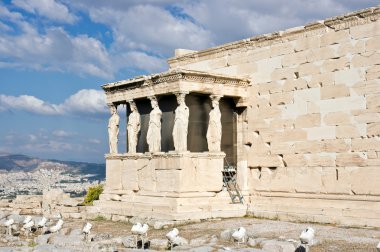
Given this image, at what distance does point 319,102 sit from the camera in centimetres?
1766

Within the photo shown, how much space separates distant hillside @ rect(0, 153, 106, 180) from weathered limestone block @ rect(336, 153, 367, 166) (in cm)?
7394

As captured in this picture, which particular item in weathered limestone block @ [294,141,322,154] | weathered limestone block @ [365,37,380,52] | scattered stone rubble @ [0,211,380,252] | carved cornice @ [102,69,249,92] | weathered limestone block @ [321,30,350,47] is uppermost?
weathered limestone block @ [321,30,350,47]

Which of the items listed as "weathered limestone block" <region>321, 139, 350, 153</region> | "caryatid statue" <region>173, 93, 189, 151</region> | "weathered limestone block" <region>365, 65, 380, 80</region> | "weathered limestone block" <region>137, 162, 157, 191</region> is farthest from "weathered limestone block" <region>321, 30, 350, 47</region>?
"weathered limestone block" <region>137, 162, 157, 191</region>

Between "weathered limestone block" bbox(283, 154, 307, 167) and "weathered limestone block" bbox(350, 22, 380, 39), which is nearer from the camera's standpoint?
"weathered limestone block" bbox(350, 22, 380, 39)

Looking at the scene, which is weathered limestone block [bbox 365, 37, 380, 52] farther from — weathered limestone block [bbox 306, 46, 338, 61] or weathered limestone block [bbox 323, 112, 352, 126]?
weathered limestone block [bbox 323, 112, 352, 126]

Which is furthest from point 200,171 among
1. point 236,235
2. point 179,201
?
point 236,235

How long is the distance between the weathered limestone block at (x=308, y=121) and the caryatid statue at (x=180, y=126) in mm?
3111

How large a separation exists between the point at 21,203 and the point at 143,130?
675 centimetres

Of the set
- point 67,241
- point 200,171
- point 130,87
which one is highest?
point 130,87

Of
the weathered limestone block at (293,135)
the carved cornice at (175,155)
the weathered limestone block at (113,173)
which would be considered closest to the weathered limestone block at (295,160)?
the weathered limestone block at (293,135)

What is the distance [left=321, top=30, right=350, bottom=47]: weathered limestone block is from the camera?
17141 millimetres

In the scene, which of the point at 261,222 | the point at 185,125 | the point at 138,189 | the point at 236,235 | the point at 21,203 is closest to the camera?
the point at 236,235

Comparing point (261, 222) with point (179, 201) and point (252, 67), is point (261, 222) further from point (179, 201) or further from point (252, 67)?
point (252, 67)

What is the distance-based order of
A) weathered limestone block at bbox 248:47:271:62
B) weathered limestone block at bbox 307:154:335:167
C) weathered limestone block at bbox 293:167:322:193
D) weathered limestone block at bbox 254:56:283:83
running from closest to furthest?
1. weathered limestone block at bbox 307:154:335:167
2. weathered limestone block at bbox 293:167:322:193
3. weathered limestone block at bbox 254:56:283:83
4. weathered limestone block at bbox 248:47:271:62
